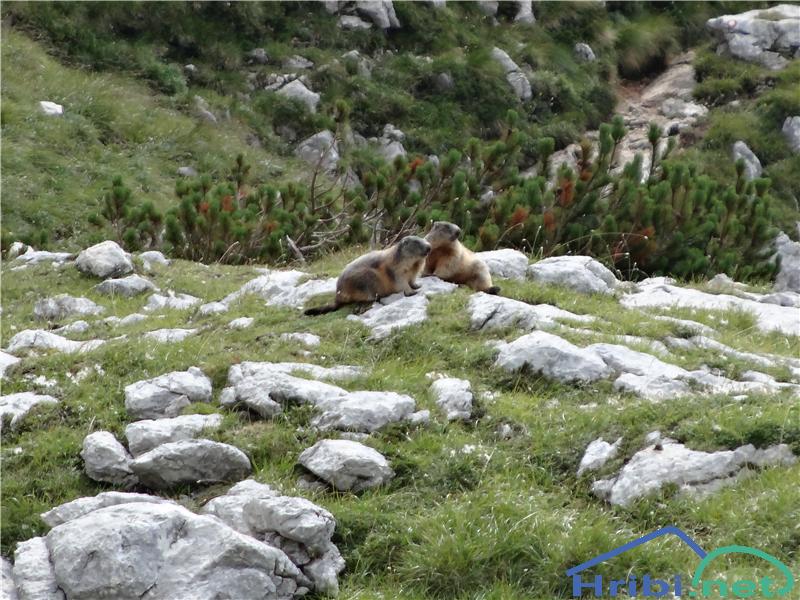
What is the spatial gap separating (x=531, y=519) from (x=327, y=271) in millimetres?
6559

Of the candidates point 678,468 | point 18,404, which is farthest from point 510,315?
point 18,404

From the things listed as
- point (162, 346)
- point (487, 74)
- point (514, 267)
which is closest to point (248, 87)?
point (487, 74)

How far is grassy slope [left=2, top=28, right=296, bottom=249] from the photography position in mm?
20266

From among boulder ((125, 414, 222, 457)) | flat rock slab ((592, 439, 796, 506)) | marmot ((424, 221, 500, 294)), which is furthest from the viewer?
marmot ((424, 221, 500, 294))

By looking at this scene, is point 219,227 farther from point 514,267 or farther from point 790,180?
point 790,180

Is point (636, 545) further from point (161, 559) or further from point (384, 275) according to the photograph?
point (384, 275)

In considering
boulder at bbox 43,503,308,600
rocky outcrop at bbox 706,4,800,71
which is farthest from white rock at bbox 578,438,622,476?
rocky outcrop at bbox 706,4,800,71

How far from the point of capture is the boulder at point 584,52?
32656mm

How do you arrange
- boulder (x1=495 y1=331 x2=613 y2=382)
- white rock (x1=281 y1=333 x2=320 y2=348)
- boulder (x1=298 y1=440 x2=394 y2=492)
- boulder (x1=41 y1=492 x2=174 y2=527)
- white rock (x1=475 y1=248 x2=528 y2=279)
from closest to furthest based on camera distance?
1. boulder (x1=41 y1=492 x2=174 y2=527)
2. boulder (x1=298 y1=440 x2=394 y2=492)
3. boulder (x1=495 y1=331 x2=613 y2=382)
4. white rock (x1=281 y1=333 x2=320 y2=348)
5. white rock (x1=475 y1=248 x2=528 y2=279)

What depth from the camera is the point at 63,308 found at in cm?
1256

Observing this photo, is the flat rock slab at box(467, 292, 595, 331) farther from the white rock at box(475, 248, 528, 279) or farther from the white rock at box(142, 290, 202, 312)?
the white rock at box(142, 290, 202, 312)

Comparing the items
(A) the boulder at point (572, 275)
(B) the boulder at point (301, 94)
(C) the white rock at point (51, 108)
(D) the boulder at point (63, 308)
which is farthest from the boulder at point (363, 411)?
(B) the boulder at point (301, 94)

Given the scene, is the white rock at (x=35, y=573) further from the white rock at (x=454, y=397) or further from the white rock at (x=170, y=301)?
the white rock at (x=170, y=301)

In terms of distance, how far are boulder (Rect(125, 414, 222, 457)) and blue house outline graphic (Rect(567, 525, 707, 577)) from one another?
3160 millimetres
